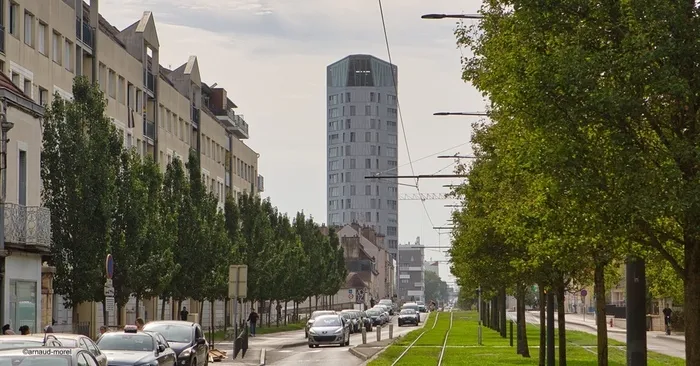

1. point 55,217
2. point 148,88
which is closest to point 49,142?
point 55,217

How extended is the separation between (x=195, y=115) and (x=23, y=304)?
53.8m

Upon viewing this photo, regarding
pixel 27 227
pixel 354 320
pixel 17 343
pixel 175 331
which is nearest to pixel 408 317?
pixel 354 320

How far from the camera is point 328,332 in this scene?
62594 millimetres

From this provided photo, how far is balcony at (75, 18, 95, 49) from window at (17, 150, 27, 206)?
23.3m

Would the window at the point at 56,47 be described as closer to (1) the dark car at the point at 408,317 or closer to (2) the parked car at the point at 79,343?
(2) the parked car at the point at 79,343

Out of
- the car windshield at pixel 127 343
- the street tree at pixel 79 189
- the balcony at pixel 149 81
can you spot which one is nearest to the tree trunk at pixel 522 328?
the street tree at pixel 79 189

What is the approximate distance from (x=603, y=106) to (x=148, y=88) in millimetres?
61112

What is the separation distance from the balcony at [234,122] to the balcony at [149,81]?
28.8 meters

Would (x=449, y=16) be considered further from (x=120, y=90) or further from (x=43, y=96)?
(x=120, y=90)

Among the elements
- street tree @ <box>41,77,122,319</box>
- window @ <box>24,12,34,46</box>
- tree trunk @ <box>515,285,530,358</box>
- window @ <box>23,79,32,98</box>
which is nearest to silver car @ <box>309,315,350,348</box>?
tree trunk @ <box>515,285,530,358</box>

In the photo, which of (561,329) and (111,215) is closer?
(561,329)

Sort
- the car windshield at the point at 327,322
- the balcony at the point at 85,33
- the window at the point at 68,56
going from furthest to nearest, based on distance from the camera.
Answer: the car windshield at the point at 327,322 → the balcony at the point at 85,33 → the window at the point at 68,56

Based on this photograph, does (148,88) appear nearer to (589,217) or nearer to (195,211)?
(195,211)

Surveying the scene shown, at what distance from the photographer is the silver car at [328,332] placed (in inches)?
2452
